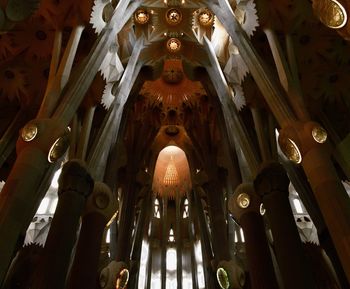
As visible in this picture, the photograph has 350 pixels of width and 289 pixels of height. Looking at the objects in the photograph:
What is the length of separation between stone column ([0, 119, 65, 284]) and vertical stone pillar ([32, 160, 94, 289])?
3.60 ft

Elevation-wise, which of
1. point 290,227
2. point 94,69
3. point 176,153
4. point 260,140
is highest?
point 176,153

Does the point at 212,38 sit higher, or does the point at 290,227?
the point at 212,38

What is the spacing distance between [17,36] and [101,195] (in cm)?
518

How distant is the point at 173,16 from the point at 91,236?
9584 mm

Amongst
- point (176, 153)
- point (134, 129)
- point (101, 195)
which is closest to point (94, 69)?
point (101, 195)

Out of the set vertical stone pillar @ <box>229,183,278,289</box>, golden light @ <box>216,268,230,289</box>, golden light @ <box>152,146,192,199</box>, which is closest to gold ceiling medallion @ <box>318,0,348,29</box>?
vertical stone pillar @ <box>229,183,278,289</box>

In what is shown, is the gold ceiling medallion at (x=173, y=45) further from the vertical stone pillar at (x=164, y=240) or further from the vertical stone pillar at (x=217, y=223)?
the vertical stone pillar at (x=164, y=240)

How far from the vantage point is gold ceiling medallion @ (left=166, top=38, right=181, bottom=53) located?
1497cm

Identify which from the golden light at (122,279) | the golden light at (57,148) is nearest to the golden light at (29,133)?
the golden light at (57,148)

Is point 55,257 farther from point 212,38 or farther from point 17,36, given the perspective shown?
point 212,38

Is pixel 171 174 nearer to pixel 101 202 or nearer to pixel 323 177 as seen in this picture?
pixel 101 202

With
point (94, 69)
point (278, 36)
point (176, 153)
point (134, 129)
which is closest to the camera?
point (94, 69)

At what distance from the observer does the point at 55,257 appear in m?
6.96

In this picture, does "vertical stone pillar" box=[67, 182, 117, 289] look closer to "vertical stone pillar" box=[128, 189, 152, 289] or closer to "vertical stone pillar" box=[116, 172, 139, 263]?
"vertical stone pillar" box=[116, 172, 139, 263]
